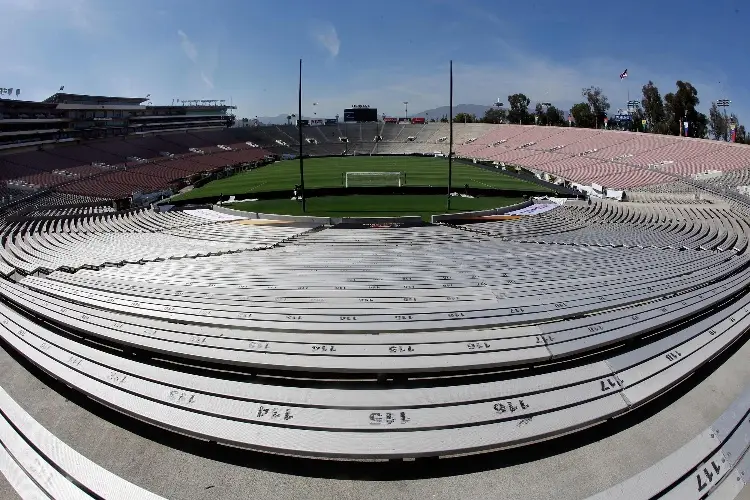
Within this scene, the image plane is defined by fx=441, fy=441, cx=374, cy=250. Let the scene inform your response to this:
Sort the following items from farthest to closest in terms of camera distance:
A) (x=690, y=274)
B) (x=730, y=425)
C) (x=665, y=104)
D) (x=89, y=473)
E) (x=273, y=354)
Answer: (x=665, y=104) → (x=690, y=274) → (x=273, y=354) → (x=730, y=425) → (x=89, y=473)

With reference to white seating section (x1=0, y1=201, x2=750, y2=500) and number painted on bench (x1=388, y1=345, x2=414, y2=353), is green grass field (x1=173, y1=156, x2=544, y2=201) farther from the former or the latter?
number painted on bench (x1=388, y1=345, x2=414, y2=353)

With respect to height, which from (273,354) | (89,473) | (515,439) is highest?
(273,354)

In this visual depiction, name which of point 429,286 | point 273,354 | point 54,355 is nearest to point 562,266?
point 429,286

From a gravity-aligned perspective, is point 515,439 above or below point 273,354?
below

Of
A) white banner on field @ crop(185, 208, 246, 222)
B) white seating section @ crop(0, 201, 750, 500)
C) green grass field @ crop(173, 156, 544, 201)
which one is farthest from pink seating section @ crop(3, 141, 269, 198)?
white seating section @ crop(0, 201, 750, 500)

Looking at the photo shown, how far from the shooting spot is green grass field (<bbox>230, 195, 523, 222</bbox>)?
29.4 meters

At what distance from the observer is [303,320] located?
256 inches

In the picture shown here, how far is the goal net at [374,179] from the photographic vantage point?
39.1m

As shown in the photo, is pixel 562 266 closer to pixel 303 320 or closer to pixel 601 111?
pixel 303 320

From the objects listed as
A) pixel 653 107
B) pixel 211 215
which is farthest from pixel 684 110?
pixel 211 215

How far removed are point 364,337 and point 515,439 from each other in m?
2.28

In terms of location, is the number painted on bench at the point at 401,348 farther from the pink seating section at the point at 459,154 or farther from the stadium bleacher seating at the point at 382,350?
the pink seating section at the point at 459,154

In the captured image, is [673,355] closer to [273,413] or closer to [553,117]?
[273,413]

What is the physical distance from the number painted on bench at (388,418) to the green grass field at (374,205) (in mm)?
23249
